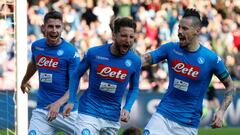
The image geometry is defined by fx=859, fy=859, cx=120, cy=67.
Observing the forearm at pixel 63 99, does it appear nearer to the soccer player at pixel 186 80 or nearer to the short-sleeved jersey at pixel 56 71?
the short-sleeved jersey at pixel 56 71

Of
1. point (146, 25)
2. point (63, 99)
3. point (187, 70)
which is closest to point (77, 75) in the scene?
point (63, 99)

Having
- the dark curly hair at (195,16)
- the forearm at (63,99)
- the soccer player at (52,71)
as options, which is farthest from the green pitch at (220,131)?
the dark curly hair at (195,16)

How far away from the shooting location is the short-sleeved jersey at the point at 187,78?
432 inches

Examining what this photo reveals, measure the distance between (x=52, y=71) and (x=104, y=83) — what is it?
1442 millimetres

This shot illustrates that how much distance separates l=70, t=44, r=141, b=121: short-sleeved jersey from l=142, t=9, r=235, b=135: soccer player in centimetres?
40

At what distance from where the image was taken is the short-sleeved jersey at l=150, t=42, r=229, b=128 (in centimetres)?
1097

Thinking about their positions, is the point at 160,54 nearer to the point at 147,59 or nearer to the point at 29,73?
the point at 147,59

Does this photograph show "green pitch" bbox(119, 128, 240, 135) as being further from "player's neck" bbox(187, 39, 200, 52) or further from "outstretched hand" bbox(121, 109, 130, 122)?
"outstretched hand" bbox(121, 109, 130, 122)

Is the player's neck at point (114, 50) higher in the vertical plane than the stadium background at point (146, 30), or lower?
higher

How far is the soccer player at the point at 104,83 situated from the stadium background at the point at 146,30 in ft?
31.2

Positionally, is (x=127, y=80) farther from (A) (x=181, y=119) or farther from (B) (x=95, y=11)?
(B) (x=95, y=11)

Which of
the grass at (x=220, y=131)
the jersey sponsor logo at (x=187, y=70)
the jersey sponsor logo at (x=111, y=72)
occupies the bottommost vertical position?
the grass at (x=220, y=131)

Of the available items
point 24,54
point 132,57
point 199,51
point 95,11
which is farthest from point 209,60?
point 95,11

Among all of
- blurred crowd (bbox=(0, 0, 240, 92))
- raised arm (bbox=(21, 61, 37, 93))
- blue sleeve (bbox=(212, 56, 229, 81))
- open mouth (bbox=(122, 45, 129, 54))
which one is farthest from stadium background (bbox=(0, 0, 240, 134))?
blue sleeve (bbox=(212, 56, 229, 81))
